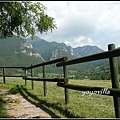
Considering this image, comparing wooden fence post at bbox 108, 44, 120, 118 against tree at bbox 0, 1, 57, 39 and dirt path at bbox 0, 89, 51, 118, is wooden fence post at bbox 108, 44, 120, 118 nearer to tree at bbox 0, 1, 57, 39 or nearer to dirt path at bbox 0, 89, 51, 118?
dirt path at bbox 0, 89, 51, 118

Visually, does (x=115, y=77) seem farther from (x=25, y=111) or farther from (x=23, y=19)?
(x=23, y=19)

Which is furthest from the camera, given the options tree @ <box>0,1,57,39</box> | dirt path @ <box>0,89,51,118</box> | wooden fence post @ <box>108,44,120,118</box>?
tree @ <box>0,1,57,39</box>

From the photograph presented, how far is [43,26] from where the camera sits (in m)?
10.0

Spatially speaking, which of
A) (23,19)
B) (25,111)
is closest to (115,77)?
(25,111)

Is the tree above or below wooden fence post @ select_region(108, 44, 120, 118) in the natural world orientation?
above

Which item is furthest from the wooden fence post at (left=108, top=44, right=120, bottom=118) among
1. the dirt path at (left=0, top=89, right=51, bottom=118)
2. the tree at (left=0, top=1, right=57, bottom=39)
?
the tree at (left=0, top=1, right=57, bottom=39)

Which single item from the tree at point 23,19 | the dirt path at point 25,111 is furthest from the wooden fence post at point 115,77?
the tree at point 23,19

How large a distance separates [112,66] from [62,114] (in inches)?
77.2

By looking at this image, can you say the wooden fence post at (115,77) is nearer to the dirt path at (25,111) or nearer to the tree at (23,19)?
the dirt path at (25,111)

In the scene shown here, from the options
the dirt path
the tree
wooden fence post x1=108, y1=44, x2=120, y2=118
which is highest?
the tree

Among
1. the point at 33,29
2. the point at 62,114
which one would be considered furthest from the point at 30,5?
the point at 62,114

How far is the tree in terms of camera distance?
8625mm

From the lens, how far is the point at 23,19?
30.5 feet

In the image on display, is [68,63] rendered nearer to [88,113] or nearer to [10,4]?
[88,113]
